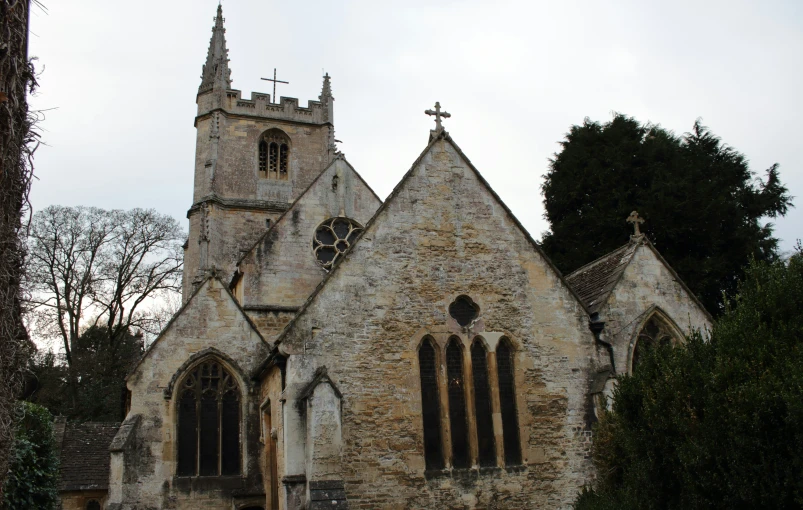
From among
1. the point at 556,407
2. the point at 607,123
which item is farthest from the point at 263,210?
the point at 556,407

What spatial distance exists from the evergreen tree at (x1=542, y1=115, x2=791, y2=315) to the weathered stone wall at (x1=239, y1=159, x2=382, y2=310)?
37.4 feet

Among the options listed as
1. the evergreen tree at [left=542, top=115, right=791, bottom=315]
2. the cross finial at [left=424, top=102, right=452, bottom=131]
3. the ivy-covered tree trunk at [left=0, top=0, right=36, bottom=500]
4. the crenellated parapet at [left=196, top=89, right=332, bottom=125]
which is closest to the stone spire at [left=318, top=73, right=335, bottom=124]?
the crenellated parapet at [left=196, top=89, right=332, bottom=125]

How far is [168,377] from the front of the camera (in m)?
15.7

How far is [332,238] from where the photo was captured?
71.6 feet

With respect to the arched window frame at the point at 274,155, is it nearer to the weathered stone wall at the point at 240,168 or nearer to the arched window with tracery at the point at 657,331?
the weathered stone wall at the point at 240,168

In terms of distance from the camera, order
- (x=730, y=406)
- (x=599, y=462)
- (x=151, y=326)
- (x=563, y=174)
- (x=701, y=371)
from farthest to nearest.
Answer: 1. (x=151, y=326)
2. (x=563, y=174)
3. (x=599, y=462)
4. (x=701, y=371)
5. (x=730, y=406)

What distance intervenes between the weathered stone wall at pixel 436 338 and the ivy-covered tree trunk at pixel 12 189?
262 inches

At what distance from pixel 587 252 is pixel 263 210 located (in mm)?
14120

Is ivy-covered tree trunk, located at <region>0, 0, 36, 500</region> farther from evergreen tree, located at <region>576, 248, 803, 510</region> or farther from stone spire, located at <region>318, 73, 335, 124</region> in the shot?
stone spire, located at <region>318, 73, 335, 124</region>

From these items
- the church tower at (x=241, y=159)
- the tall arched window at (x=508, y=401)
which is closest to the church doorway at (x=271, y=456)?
the tall arched window at (x=508, y=401)

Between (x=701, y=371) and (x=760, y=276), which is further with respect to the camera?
(x=760, y=276)

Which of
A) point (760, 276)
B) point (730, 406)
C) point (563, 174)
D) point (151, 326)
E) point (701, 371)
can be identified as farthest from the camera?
point (151, 326)

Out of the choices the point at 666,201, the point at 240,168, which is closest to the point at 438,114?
the point at 666,201

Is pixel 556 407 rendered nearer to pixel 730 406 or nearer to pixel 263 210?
pixel 730 406
